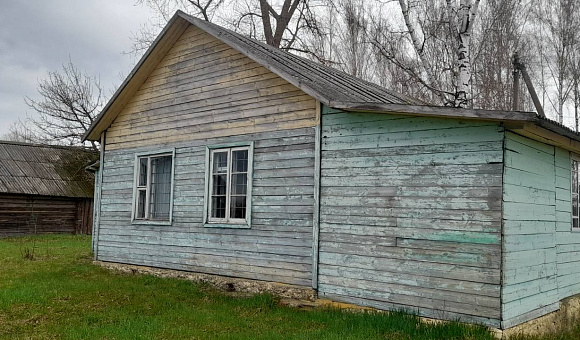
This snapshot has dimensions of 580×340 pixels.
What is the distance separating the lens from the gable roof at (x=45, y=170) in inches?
973

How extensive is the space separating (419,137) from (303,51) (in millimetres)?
17259

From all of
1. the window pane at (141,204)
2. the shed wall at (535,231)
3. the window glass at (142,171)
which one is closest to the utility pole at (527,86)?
the shed wall at (535,231)

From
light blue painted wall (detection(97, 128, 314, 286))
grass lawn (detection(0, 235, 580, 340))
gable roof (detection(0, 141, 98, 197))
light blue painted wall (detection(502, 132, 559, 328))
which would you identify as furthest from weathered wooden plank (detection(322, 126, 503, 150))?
gable roof (detection(0, 141, 98, 197))

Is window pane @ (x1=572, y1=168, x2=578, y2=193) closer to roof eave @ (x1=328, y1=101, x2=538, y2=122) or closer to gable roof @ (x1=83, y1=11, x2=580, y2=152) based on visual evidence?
gable roof @ (x1=83, y1=11, x2=580, y2=152)

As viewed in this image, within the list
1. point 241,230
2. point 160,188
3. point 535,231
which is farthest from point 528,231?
point 160,188

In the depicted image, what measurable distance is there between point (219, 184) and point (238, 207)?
686 mm

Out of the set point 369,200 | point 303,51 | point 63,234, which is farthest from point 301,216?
point 63,234

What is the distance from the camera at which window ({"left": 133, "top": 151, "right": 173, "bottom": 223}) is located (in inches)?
462

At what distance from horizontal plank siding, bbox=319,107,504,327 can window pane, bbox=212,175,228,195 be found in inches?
97.4

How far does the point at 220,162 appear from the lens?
10555mm

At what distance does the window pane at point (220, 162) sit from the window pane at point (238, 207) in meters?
0.68

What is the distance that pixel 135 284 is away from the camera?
10508mm

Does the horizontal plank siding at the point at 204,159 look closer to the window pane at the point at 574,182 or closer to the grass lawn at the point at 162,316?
the grass lawn at the point at 162,316

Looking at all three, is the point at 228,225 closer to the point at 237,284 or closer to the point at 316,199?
the point at 237,284
